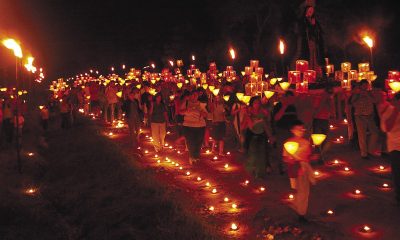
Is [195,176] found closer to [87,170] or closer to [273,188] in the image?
[273,188]

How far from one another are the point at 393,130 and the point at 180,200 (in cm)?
383

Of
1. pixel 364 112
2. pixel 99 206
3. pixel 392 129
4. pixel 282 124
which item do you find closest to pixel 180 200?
pixel 99 206

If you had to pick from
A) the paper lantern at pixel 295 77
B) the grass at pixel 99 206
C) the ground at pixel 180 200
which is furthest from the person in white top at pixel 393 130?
the paper lantern at pixel 295 77

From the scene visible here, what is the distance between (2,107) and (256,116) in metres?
10.2

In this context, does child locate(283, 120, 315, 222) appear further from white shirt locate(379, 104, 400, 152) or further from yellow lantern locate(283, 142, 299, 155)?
white shirt locate(379, 104, 400, 152)

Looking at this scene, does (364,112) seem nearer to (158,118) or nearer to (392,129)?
(392,129)

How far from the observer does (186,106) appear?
11422 millimetres

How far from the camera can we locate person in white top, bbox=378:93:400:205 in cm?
755

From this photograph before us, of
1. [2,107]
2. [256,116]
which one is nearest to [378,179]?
[256,116]

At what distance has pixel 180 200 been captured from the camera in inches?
343

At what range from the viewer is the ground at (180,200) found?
724 cm

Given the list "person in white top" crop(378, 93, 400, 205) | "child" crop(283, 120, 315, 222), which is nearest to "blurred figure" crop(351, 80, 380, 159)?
"person in white top" crop(378, 93, 400, 205)

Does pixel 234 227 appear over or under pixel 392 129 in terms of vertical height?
under

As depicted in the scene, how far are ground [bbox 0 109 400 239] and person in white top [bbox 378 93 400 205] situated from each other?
525 millimetres
